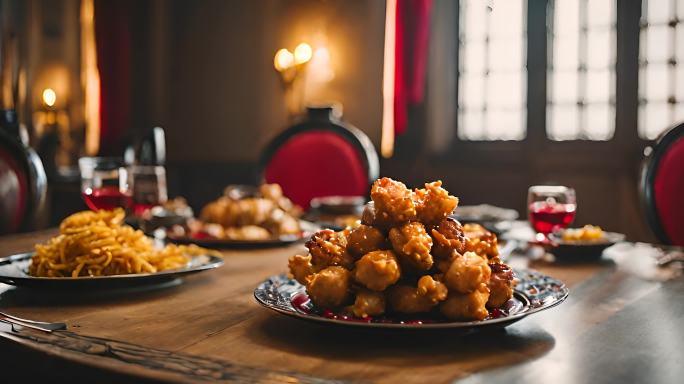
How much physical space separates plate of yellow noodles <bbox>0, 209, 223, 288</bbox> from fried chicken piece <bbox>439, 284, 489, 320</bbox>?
50cm

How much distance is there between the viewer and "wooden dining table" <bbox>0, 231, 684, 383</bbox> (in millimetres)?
759

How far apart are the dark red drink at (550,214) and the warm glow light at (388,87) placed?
15.5 ft

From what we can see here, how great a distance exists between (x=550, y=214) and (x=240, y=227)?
0.78m

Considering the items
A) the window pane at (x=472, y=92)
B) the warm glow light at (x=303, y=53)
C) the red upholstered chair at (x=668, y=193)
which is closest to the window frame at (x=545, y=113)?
the window pane at (x=472, y=92)

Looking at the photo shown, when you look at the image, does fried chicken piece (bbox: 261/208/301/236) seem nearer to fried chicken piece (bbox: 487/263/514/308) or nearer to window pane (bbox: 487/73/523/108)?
fried chicken piece (bbox: 487/263/514/308)

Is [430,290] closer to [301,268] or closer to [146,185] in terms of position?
[301,268]

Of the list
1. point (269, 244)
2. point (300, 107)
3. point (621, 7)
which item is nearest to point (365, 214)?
point (269, 244)

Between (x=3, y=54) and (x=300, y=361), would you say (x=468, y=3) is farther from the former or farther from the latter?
(x=300, y=361)

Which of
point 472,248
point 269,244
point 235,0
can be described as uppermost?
point 235,0

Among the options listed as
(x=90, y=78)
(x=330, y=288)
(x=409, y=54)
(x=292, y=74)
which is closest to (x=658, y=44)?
(x=409, y=54)

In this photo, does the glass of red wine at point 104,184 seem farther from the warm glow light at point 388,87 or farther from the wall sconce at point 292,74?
the wall sconce at point 292,74

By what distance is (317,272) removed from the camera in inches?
38.0

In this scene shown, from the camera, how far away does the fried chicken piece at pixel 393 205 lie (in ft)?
3.01

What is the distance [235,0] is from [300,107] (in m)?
1.39
